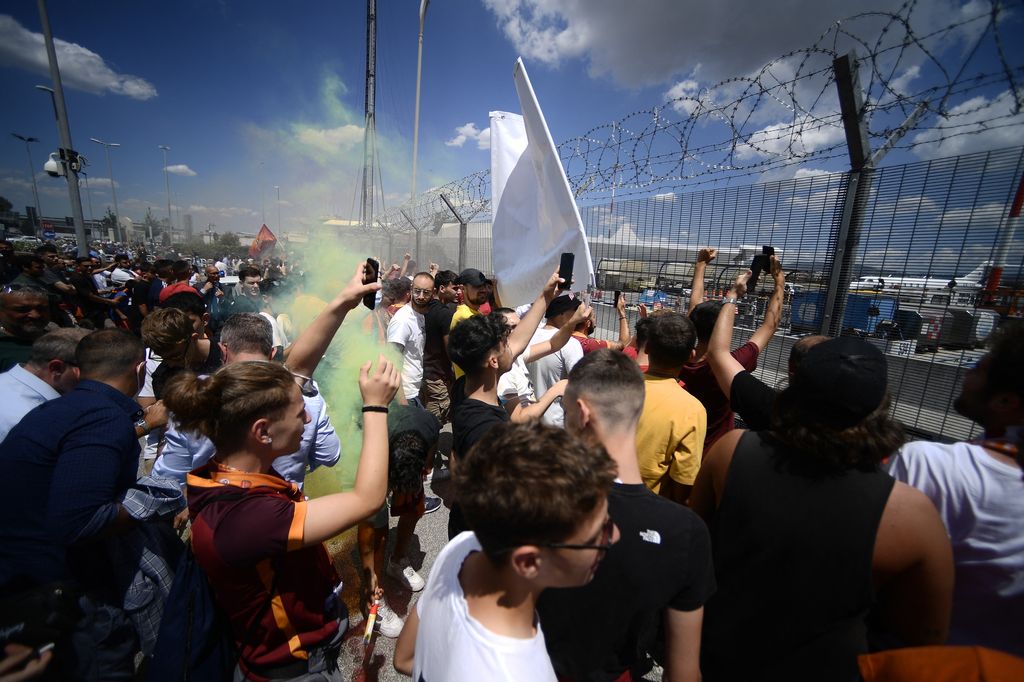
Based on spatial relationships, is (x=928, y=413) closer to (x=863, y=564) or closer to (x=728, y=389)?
(x=728, y=389)

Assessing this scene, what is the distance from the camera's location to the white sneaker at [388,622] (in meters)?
2.80

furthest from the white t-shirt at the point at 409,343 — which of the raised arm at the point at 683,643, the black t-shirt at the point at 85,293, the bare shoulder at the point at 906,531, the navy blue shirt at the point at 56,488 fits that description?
the black t-shirt at the point at 85,293

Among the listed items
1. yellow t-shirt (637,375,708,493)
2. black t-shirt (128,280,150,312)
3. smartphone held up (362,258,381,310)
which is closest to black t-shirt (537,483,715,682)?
yellow t-shirt (637,375,708,493)

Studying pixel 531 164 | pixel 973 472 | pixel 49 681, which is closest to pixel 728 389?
pixel 973 472

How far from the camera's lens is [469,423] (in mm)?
2146

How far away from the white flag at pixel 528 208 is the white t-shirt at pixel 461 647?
6.51ft

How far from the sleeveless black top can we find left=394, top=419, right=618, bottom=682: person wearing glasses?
701mm

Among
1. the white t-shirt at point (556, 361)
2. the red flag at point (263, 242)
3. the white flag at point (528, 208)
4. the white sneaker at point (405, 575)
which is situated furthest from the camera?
the red flag at point (263, 242)

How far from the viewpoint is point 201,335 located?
3.71 metres

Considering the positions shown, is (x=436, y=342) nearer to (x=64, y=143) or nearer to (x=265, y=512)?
(x=265, y=512)

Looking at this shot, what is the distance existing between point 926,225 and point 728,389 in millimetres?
2618

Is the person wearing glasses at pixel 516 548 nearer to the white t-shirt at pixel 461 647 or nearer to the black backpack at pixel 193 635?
the white t-shirt at pixel 461 647

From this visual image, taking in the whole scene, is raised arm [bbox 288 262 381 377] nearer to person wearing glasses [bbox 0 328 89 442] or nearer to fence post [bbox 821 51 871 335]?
person wearing glasses [bbox 0 328 89 442]

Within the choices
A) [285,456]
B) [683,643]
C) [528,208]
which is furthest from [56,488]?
[528,208]
